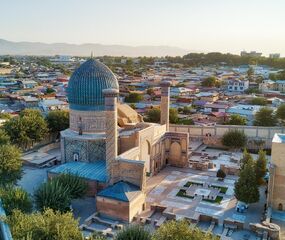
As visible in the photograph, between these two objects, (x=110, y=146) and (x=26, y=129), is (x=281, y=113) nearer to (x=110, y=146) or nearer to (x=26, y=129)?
(x=110, y=146)

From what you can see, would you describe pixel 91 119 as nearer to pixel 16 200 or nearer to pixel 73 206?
pixel 73 206

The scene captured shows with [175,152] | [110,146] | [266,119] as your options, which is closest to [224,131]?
[266,119]

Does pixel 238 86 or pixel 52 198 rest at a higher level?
pixel 238 86

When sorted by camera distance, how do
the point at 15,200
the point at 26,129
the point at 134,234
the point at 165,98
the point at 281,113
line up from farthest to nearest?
the point at 281,113 < the point at 26,129 < the point at 165,98 < the point at 15,200 < the point at 134,234

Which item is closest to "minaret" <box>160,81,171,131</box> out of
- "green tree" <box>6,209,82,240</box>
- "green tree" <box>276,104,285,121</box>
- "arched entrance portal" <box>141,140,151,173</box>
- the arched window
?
"arched entrance portal" <box>141,140,151,173</box>

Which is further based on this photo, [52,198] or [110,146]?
[110,146]

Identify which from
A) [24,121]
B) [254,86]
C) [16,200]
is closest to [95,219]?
[16,200]

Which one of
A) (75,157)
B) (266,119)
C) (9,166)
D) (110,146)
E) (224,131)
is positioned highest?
(110,146)
